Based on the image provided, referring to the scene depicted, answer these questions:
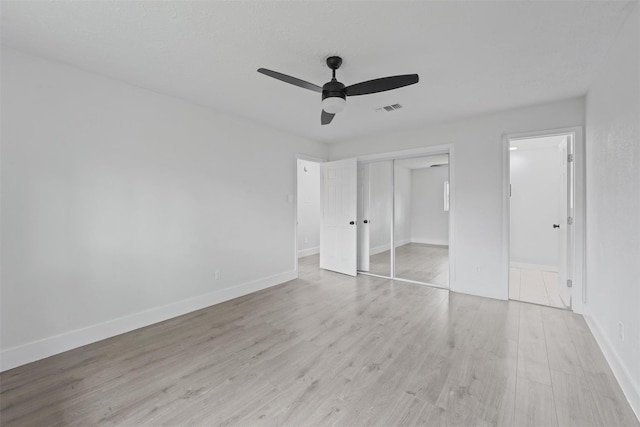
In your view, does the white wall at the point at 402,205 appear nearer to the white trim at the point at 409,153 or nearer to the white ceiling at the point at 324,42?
the white trim at the point at 409,153

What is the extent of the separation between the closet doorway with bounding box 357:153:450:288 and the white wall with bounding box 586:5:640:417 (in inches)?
79.3

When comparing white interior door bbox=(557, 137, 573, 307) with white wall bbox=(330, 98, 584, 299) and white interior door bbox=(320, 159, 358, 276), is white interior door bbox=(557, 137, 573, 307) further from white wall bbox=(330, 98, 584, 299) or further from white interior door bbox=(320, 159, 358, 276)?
white interior door bbox=(320, 159, 358, 276)

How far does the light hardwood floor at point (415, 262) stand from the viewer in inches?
183

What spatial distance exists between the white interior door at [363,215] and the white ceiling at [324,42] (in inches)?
77.1

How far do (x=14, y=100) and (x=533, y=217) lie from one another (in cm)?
743

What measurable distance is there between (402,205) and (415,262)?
43.8 inches

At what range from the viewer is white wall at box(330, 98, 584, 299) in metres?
3.51

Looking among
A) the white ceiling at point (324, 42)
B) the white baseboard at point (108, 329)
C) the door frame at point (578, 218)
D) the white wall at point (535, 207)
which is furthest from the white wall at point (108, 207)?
the white wall at point (535, 207)

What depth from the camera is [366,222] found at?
4988 millimetres

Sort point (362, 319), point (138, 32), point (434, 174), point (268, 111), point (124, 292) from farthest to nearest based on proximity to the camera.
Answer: point (434, 174), point (268, 111), point (362, 319), point (124, 292), point (138, 32)

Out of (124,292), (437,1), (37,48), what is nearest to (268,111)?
(37,48)

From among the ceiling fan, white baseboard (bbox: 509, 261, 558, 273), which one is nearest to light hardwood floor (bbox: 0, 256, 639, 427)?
the ceiling fan

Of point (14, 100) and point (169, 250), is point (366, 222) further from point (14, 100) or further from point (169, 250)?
point (14, 100)

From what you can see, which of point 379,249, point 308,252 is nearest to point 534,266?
point 379,249
